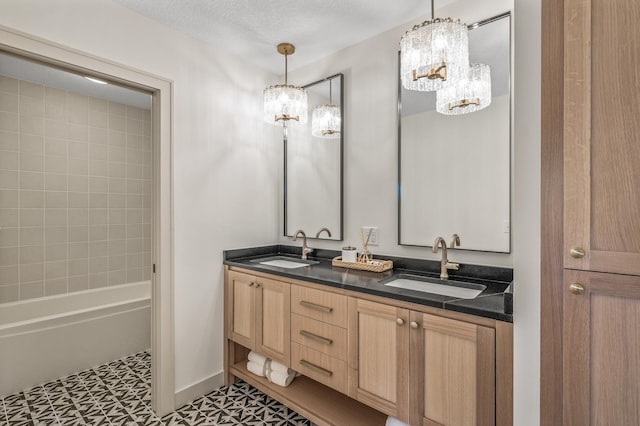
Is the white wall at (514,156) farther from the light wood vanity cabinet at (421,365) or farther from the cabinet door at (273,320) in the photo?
the cabinet door at (273,320)

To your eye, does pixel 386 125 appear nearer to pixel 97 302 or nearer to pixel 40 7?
pixel 40 7

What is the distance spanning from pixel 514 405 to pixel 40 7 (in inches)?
108

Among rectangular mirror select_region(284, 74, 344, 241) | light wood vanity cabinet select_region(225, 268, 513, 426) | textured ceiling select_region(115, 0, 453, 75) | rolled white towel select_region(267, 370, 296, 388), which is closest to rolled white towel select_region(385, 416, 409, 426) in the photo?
light wood vanity cabinet select_region(225, 268, 513, 426)

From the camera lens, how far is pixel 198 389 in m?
2.25

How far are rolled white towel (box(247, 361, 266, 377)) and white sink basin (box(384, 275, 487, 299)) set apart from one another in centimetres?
111

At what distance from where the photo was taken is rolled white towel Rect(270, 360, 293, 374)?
2.10 m

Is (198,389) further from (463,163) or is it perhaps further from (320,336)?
(463,163)

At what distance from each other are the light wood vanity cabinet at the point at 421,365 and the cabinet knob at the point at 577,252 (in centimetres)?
39

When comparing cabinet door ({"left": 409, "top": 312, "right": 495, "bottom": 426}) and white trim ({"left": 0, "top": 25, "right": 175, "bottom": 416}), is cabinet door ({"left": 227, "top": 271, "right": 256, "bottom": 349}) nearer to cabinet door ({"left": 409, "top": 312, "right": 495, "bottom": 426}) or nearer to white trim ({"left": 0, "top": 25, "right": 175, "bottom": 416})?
white trim ({"left": 0, "top": 25, "right": 175, "bottom": 416})

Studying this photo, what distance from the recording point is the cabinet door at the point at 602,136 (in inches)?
39.9

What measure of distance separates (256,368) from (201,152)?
154cm

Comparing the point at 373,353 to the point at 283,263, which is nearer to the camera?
the point at 373,353

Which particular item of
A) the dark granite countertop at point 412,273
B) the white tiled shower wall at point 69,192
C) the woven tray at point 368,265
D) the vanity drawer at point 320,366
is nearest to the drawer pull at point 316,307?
the dark granite countertop at point 412,273

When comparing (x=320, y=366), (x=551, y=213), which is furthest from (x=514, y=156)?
(x=320, y=366)
